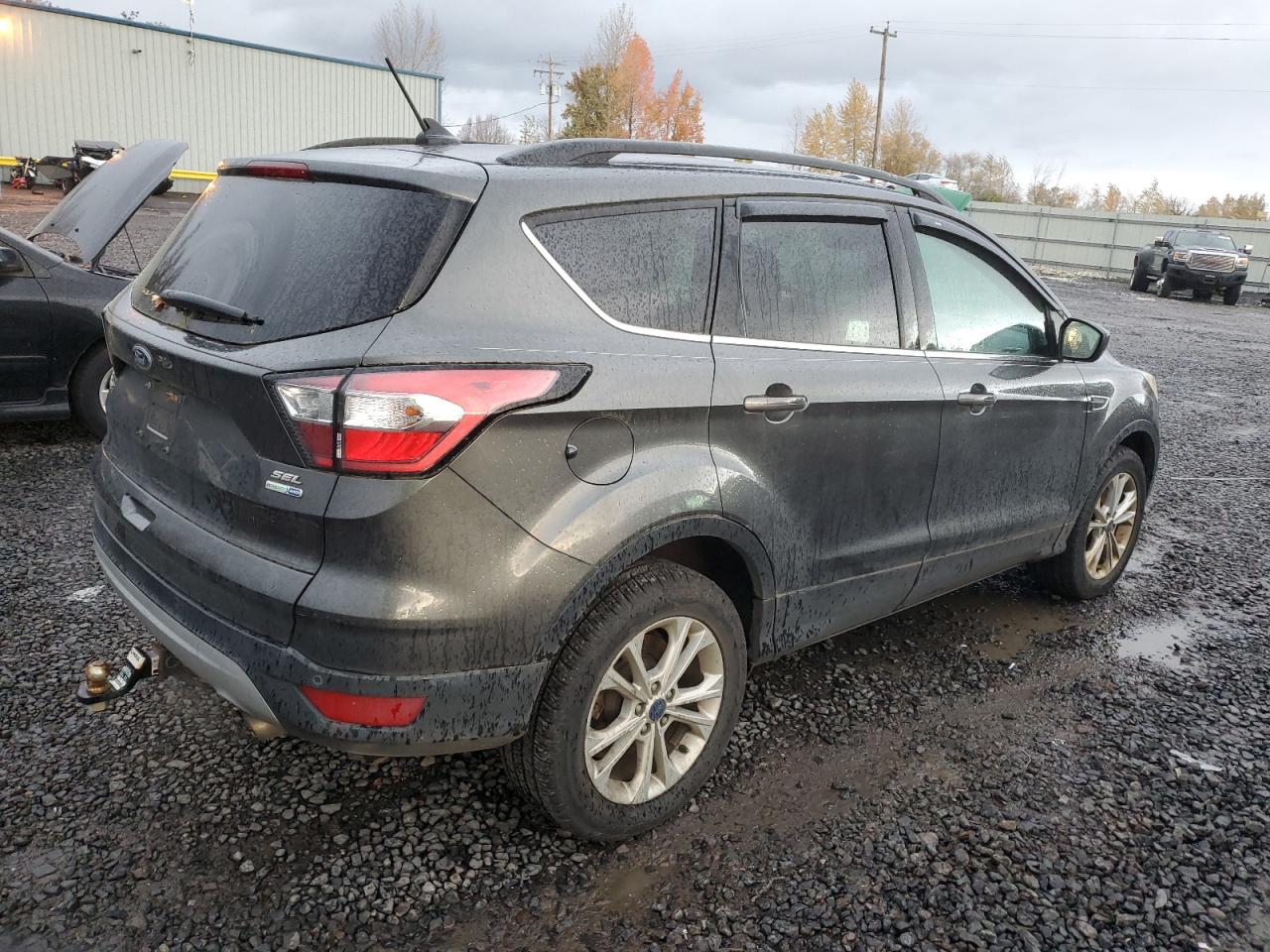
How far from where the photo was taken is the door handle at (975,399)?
3.41m

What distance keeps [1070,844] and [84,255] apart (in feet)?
17.6

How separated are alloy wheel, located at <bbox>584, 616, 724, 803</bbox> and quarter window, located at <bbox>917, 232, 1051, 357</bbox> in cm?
145

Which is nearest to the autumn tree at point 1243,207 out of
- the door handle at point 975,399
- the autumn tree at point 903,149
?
the autumn tree at point 903,149

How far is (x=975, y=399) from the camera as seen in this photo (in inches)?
136

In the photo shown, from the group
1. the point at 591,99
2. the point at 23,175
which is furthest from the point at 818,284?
the point at 591,99

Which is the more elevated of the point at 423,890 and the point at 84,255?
the point at 84,255

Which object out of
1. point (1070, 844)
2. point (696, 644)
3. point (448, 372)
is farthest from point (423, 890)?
point (1070, 844)

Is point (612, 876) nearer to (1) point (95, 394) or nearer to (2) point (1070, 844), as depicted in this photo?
(2) point (1070, 844)

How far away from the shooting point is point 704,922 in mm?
2398

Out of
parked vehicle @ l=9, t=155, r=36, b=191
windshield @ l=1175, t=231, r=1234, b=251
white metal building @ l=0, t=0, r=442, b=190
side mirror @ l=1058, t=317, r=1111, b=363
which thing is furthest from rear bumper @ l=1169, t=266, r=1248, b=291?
parked vehicle @ l=9, t=155, r=36, b=191

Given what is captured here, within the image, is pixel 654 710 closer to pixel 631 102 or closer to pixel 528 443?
pixel 528 443

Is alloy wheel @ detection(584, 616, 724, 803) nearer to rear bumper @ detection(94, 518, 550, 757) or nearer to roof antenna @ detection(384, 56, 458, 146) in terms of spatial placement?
rear bumper @ detection(94, 518, 550, 757)

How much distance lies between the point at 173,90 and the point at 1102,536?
32947mm

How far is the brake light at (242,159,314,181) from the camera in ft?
8.58
